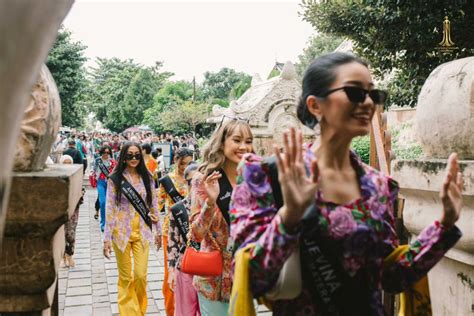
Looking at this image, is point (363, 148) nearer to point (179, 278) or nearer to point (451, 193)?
point (179, 278)

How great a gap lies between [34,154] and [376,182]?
1428 millimetres

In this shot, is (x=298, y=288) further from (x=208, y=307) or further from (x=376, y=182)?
(x=208, y=307)

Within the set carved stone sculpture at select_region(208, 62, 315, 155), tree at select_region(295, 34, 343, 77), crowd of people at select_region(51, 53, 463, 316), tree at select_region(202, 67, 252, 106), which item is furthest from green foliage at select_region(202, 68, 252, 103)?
crowd of people at select_region(51, 53, 463, 316)

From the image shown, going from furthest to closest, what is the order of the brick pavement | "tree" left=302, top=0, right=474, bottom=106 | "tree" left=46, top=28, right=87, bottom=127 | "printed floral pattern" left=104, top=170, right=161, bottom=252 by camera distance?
"tree" left=46, top=28, right=87, bottom=127, "tree" left=302, top=0, right=474, bottom=106, the brick pavement, "printed floral pattern" left=104, top=170, right=161, bottom=252

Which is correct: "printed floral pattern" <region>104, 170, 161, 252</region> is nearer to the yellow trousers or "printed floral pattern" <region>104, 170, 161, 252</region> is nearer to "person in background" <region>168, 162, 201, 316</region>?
the yellow trousers

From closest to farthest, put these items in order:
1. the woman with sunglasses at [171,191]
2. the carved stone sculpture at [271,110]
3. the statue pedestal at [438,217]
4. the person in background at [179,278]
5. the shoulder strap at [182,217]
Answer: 1. the statue pedestal at [438,217]
2. the person in background at [179,278]
3. the shoulder strap at [182,217]
4. the woman with sunglasses at [171,191]
5. the carved stone sculpture at [271,110]

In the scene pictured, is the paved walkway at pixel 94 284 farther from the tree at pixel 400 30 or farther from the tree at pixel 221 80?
the tree at pixel 221 80

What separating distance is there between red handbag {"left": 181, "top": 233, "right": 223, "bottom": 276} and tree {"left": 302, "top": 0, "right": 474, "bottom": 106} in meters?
7.08

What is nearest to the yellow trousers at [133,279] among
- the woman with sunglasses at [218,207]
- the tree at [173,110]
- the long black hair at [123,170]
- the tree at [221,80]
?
the long black hair at [123,170]

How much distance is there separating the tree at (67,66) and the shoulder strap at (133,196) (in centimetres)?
2064

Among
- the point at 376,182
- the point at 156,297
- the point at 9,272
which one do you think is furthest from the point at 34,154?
the point at 156,297

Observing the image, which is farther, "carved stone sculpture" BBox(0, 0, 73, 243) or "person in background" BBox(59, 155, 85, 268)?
"person in background" BBox(59, 155, 85, 268)

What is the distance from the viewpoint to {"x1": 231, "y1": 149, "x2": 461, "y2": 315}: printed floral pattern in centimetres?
163

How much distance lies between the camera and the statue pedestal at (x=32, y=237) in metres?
2.15
